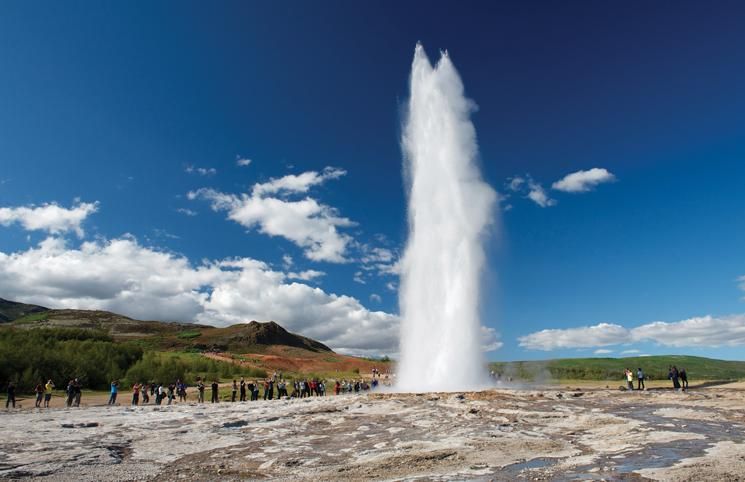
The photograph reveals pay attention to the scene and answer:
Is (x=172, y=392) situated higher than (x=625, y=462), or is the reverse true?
(x=625, y=462)

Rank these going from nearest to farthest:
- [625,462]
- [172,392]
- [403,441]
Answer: [625,462], [403,441], [172,392]

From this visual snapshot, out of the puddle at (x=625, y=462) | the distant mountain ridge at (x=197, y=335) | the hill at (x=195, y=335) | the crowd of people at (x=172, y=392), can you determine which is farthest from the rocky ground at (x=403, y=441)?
the distant mountain ridge at (x=197, y=335)

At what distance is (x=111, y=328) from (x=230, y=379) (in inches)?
4263

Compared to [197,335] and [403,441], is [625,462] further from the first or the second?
[197,335]

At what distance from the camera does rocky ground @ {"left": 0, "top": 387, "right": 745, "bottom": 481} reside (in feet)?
32.4

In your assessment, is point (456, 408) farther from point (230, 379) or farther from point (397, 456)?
point (230, 379)

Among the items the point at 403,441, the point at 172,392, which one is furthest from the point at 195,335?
the point at 403,441

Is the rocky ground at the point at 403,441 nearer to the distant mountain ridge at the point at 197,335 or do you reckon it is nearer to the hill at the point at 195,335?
the hill at the point at 195,335

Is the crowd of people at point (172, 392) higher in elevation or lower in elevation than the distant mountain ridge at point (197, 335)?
lower

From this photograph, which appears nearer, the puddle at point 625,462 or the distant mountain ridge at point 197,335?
the puddle at point 625,462

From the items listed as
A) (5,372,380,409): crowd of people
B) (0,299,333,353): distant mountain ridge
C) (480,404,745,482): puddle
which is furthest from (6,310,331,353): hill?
(480,404,745,482): puddle

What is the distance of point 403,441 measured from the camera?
13.5m

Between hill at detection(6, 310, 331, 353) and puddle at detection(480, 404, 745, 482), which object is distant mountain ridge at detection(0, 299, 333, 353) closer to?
hill at detection(6, 310, 331, 353)

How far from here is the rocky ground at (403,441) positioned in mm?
9883
